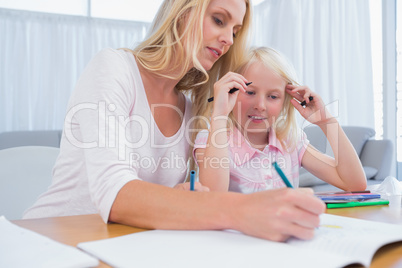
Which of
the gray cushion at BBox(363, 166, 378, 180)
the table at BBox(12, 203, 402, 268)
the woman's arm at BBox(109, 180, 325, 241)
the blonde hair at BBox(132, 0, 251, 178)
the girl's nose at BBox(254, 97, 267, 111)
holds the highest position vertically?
the blonde hair at BBox(132, 0, 251, 178)

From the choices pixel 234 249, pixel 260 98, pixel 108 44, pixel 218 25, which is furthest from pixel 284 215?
pixel 108 44

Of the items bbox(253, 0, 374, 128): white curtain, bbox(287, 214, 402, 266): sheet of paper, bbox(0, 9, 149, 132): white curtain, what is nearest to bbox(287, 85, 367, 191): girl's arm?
bbox(287, 214, 402, 266): sheet of paper

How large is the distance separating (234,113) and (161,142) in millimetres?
412

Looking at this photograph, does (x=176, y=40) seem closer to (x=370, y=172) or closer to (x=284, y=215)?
(x=284, y=215)

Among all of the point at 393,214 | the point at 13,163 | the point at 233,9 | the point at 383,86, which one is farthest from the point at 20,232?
the point at 383,86

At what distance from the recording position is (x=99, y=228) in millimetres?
700

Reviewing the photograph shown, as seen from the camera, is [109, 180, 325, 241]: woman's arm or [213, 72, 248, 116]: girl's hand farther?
[213, 72, 248, 116]: girl's hand

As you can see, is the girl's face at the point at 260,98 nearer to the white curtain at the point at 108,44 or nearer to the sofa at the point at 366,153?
the sofa at the point at 366,153

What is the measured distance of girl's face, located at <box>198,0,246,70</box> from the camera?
120cm

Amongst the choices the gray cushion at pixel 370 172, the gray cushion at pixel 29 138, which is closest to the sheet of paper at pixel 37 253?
the gray cushion at pixel 370 172

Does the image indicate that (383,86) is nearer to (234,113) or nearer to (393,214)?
(234,113)

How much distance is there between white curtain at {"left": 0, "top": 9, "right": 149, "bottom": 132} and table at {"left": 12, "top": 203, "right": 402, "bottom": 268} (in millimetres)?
3963

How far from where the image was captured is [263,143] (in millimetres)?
1566

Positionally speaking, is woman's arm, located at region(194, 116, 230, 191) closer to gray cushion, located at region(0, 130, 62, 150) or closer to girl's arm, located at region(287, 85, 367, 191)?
girl's arm, located at region(287, 85, 367, 191)
